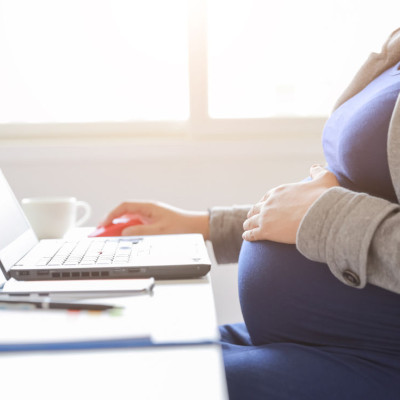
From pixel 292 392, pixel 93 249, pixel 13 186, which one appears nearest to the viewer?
pixel 292 392

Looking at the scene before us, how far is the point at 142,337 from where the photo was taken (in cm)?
36

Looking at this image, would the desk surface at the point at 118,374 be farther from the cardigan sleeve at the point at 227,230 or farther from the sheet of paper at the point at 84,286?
the cardigan sleeve at the point at 227,230

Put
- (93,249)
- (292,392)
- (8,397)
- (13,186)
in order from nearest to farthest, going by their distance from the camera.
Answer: (8,397)
(292,392)
(93,249)
(13,186)

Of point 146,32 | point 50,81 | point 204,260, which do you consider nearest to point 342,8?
point 146,32

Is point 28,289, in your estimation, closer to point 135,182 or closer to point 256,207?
point 256,207

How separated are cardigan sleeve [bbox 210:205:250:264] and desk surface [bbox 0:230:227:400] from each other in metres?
0.52

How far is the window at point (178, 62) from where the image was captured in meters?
1.39

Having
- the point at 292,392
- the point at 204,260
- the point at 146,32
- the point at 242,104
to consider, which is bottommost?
the point at 292,392

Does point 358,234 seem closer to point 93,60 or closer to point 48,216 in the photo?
point 48,216

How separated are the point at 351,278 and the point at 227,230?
1.39 feet

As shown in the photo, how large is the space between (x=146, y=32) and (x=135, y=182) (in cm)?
47

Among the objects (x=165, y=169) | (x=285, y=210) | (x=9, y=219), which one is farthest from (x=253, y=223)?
(x=165, y=169)

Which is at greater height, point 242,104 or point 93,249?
point 242,104

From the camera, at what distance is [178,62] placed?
143cm
